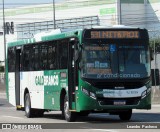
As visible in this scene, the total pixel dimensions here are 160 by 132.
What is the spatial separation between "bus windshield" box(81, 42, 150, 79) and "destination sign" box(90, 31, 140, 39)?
25cm

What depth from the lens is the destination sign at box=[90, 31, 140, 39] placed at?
20.0 metres

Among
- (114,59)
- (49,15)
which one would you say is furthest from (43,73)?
(49,15)

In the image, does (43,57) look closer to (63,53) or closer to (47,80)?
(47,80)

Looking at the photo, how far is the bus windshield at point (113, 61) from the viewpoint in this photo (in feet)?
64.6

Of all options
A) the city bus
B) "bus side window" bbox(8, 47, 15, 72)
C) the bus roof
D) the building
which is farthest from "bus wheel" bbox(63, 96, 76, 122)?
the building

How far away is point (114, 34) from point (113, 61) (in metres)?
0.94

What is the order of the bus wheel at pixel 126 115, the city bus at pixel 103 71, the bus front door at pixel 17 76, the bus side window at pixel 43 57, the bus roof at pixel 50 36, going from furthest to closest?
the bus front door at pixel 17 76
the bus side window at pixel 43 57
the bus wheel at pixel 126 115
the bus roof at pixel 50 36
the city bus at pixel 103 71

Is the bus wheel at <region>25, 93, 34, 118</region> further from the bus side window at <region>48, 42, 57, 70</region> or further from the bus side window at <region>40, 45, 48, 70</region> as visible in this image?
the bus side window at <region>48, 42, 57, 70</region>

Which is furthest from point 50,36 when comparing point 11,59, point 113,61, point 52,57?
point 11,59

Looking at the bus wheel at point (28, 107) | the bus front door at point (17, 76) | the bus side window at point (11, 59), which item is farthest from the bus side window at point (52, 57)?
the bus side window at point (11, 59)

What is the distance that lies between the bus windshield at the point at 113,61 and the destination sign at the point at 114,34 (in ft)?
0.81

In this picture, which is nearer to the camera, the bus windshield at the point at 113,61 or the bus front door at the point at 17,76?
the bus windshield at the point at 113,61

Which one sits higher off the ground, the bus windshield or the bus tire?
the bus windshield

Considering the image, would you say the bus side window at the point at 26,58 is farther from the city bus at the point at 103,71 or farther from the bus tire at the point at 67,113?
the bus tire at the point at 67,113
